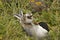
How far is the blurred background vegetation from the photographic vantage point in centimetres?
462

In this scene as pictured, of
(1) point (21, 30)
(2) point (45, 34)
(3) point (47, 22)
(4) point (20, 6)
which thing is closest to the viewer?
(2) point (45, 34)

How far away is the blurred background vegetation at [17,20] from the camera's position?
4.62 m

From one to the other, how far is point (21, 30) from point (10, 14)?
768 millimetres

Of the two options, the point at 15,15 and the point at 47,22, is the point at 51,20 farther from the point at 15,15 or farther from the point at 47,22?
the point at 15,15

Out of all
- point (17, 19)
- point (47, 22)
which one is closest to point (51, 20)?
point (47, 22)

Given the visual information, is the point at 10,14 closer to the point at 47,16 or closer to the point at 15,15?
the point at 15,15

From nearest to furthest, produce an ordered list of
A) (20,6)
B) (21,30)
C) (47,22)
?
(21,30) < (47,22) < (20,6)

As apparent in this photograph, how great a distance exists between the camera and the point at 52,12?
5605mm

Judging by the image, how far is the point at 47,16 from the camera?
541cm

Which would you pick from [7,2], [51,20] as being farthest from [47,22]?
[7,2]

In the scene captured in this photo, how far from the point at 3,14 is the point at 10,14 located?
0.90 feet

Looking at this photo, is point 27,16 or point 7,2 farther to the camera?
point 7,2

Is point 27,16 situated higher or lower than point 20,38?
higher

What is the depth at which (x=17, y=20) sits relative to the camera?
517 cm
